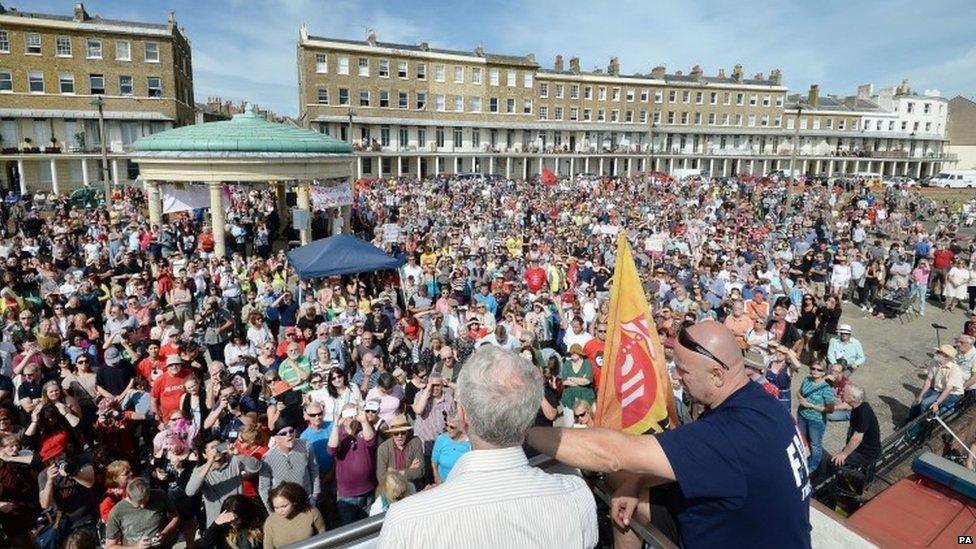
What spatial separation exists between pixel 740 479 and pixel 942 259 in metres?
19.1

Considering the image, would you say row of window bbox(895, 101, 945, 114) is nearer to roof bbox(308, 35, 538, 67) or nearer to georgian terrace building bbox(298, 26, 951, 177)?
georgian terrace building bbox(298, 26, 951, 177)

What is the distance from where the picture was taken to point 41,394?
6980 millimetres

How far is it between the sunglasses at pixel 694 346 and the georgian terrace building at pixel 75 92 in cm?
4838

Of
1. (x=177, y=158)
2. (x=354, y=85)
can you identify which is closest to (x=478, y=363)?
(x=177, y=158)

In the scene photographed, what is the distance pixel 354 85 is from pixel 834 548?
56.0 meters

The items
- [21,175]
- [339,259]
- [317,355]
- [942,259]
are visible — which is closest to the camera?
[317,355]

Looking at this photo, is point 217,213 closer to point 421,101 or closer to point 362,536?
point 362,536

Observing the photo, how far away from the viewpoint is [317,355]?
8148mm

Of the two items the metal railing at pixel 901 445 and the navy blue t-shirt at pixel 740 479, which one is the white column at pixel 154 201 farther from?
the navy blue t-shirt at pixel 740 479

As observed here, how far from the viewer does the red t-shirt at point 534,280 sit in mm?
13391

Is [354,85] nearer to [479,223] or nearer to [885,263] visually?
[479,223]

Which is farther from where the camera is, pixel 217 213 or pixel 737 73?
pixel 737 73

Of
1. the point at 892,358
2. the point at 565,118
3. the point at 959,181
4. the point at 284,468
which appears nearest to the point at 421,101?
the point at 565,118

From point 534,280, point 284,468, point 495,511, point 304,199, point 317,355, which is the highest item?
point 304,199
